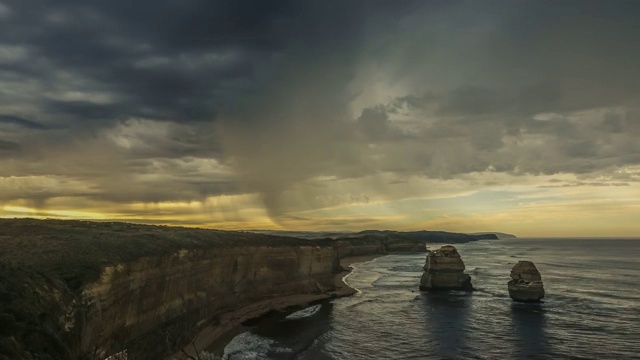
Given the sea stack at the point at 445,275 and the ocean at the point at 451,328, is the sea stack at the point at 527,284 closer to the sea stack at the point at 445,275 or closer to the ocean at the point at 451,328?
the ocean at the point at 451,328

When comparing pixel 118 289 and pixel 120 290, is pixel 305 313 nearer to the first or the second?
pixel 120 290

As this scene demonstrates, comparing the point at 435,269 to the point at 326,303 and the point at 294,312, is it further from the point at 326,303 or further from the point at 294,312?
the point at 294,312

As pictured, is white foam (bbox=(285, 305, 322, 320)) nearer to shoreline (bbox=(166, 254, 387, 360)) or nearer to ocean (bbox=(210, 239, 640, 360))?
ocean (bbox=(210, 239, 640, 360))

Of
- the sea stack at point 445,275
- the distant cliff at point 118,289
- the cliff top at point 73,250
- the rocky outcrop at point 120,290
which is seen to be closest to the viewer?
the distant cliff at point 118,289

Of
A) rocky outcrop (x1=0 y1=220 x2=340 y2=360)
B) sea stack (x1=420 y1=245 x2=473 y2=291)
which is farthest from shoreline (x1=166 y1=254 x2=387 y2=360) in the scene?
sea stack (x1=420 y1=245 x2=473 y2=291)

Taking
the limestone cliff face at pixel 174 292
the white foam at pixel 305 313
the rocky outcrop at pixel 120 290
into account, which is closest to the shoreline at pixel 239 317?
the rocky outcrop at pixel 120 290

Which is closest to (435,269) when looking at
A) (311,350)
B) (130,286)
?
(311,350)
